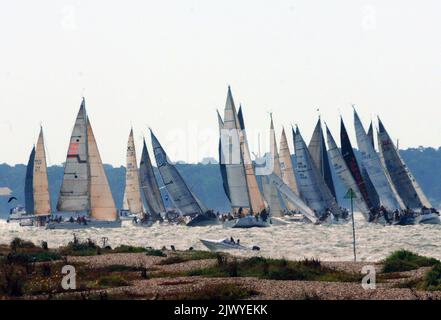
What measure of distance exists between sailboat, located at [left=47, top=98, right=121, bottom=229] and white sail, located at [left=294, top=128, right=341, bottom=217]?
60.7ft

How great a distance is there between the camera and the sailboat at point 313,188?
93.7m

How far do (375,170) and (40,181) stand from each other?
1384 inches

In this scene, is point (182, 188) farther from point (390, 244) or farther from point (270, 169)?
point (390, 244)

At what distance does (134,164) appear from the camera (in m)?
109

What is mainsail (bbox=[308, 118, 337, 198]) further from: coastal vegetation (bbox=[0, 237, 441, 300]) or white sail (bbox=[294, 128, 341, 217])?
coastal vegetation (bbox=[0, 237, 441, 300])

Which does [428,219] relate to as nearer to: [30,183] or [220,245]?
[220,245]

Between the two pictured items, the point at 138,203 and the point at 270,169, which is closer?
the point at 270,169

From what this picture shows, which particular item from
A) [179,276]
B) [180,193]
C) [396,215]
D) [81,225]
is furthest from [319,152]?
[179,276]

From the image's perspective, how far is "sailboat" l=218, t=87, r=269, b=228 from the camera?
85000 millimetres

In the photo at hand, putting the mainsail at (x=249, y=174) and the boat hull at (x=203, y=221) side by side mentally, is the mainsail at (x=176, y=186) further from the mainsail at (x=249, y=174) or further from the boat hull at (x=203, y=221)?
the mainsail at (x=249, y=174)

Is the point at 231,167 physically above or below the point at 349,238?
above

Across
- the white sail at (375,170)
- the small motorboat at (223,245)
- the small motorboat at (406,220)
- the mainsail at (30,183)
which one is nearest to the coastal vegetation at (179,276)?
the small motorboat at (223,245)
